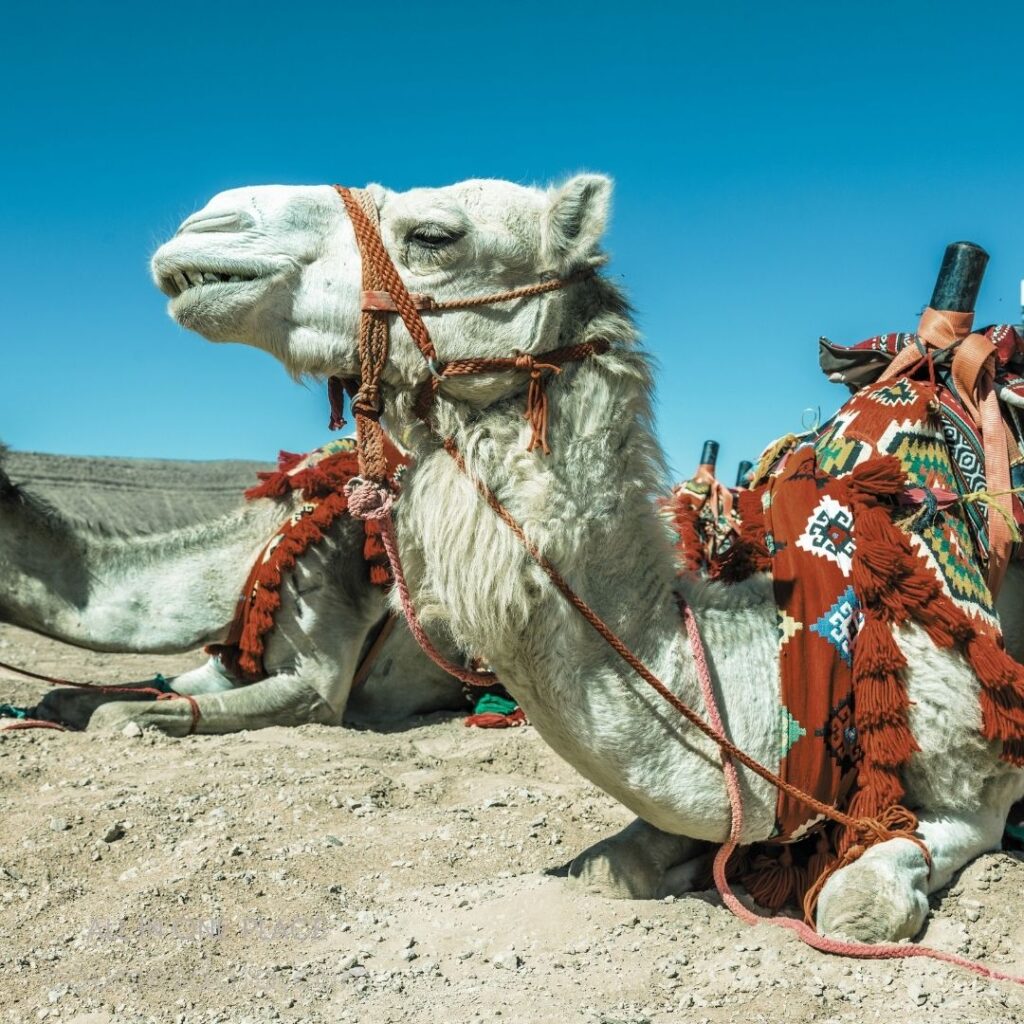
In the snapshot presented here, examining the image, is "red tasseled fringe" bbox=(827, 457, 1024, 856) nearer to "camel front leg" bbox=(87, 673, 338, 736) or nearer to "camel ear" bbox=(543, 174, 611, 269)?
"camel ear" bbox=(543, 174, 611, 269)

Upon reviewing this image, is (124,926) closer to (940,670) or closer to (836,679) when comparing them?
(836,679)

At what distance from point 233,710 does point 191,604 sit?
1.96 ft

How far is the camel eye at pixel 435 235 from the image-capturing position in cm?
315

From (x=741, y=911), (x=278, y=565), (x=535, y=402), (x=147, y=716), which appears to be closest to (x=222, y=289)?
(x=535, y=402)

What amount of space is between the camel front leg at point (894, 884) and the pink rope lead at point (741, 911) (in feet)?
0.15

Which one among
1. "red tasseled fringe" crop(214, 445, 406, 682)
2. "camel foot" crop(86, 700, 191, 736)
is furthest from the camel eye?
"camel foot" crop(86, 700, 191, 736)

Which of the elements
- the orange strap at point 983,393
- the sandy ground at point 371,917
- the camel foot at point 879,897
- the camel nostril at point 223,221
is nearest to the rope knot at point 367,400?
the camel nostril at point 223,221

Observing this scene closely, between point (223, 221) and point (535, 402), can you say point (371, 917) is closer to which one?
point (535, 402)

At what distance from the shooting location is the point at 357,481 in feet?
10.5

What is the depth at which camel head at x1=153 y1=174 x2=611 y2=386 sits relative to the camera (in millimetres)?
3070

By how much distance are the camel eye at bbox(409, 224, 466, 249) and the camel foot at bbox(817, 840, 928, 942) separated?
1.97m

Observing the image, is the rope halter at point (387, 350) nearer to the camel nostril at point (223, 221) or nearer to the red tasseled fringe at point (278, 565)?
the camel nostril at point (223, 221)

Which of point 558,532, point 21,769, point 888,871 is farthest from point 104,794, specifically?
point 888,871

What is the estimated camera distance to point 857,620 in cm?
347
